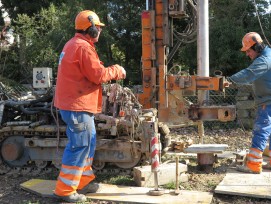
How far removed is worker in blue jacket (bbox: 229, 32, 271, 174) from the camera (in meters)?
6.53

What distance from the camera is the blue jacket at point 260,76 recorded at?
651 centimetres

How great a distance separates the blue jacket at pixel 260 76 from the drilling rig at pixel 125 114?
0.69 metres

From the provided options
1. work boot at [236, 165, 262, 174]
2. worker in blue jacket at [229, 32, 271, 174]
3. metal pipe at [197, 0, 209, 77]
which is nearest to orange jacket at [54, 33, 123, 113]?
worker in blue jacket at [229, 32, 271, 174]

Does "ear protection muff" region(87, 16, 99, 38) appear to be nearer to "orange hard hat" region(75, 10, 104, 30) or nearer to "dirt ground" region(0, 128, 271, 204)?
"orange hard hat" region(75, 10, 104, 30)

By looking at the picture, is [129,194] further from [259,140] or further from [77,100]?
[259,140]

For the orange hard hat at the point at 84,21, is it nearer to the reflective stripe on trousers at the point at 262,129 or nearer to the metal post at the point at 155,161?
the metal post at the point at 155,161

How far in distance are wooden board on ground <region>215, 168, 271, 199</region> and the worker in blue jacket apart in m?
0.21

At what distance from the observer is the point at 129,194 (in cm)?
580

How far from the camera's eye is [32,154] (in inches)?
285

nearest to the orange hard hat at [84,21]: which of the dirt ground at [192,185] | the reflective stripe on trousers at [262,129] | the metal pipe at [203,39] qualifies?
the dirt ground at [192,185]

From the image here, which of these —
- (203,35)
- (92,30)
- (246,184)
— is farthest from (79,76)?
(203,35)

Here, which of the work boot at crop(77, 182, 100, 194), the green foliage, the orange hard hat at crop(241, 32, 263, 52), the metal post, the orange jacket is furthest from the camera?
the green foliage

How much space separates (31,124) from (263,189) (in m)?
4.00

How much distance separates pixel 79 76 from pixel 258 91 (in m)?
3.25
